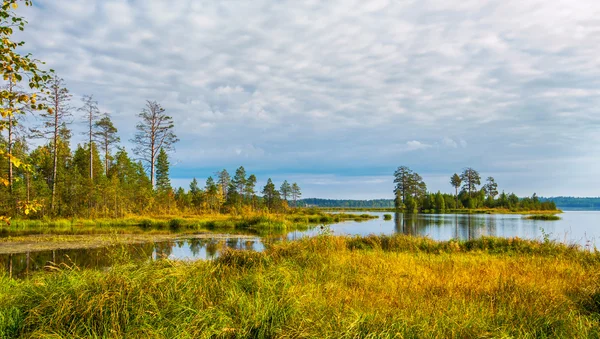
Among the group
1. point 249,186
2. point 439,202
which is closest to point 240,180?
point 249,186

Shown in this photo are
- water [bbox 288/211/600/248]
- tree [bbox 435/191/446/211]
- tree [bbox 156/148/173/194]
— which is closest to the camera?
water [bbox 288/211/600/248]

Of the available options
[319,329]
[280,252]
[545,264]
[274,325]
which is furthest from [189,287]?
[545,264]

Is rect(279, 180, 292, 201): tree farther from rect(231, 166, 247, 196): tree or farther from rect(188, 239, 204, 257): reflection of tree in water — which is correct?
rect(188, 239, 204, 257): reflection of tree in water

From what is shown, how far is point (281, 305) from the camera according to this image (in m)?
4.68

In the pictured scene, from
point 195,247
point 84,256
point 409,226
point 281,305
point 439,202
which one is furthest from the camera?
point 439,202

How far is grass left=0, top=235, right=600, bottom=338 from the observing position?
13.4 feet

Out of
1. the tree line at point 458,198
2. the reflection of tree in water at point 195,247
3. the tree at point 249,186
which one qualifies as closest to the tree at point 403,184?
the tree line at point 458,198

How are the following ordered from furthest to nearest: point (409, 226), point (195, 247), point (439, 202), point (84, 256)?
point (439, 202)
point (409, 226)
point (195, 247)
point (84, 256)

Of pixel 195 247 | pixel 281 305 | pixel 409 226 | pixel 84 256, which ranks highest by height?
pixel 281 305

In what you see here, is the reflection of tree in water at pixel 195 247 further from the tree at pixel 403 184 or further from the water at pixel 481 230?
the tree at pixel 403 184

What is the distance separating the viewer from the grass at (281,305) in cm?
407

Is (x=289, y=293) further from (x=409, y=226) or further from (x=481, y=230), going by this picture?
(x=409, y=226)

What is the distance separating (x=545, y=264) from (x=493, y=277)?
2998 millimetres

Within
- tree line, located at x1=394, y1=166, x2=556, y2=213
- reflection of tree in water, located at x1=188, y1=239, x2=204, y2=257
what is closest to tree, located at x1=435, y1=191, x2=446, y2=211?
tree line, located at x1=394, y1=166, x2=556, y2=213
